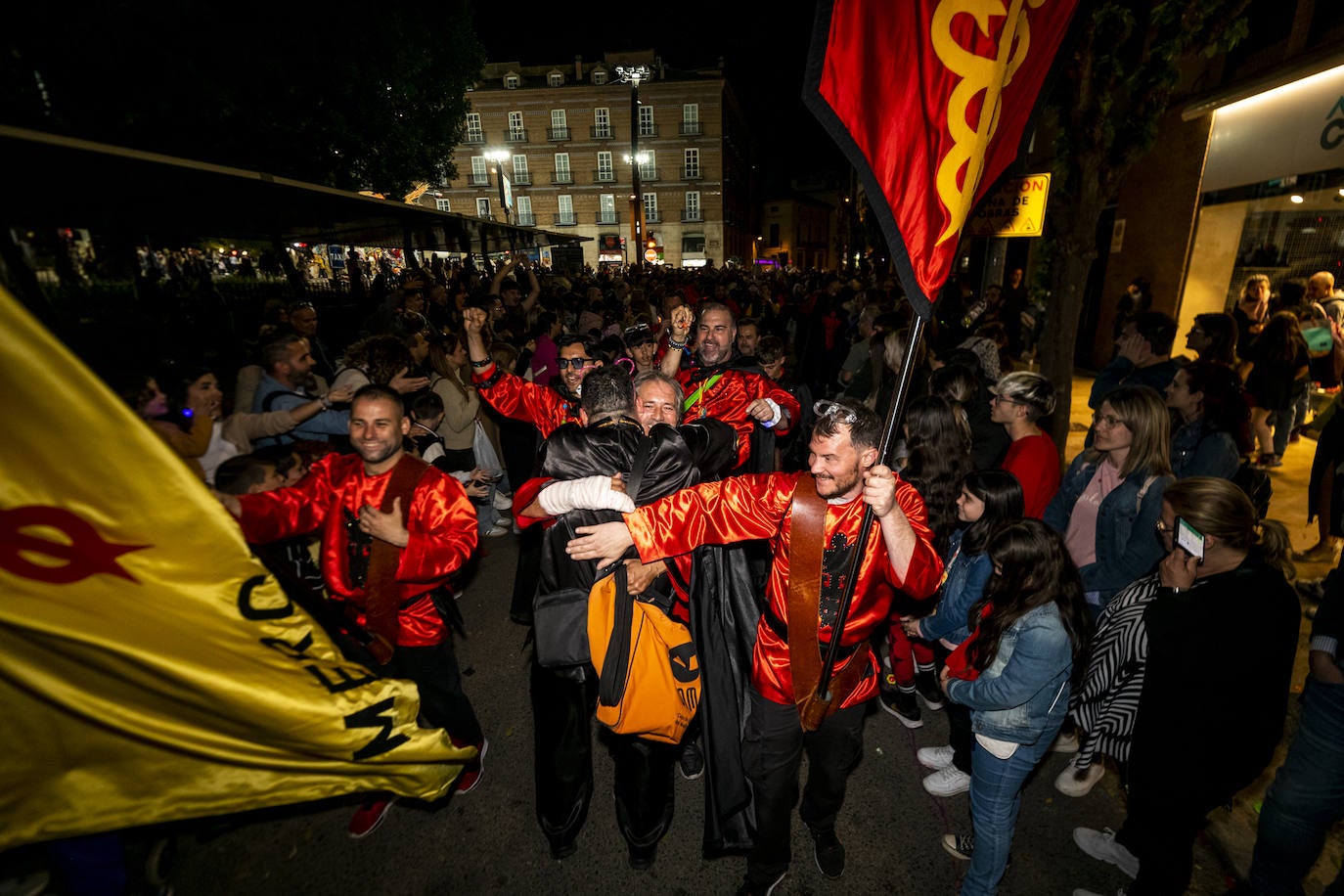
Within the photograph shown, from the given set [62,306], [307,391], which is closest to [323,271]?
[62,306]

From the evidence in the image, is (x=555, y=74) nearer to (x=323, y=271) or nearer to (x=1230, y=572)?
(x=323, y=271)

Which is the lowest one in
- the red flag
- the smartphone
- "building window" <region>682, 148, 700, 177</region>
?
the smartphone

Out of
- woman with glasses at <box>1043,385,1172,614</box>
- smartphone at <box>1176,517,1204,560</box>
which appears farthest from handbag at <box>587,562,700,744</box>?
woman with glasses at <box>1043,385,1172,614</box>

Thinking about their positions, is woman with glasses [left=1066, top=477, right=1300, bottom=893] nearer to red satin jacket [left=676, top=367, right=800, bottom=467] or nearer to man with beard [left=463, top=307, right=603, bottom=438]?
red satin jacket [left=676, top=367, right=800, bottom=467]

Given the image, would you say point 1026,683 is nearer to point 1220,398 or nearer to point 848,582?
point 848,582

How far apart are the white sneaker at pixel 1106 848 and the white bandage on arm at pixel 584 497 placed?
2779 millimetres

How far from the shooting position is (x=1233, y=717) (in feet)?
6.85

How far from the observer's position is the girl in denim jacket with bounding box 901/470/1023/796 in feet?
9.59

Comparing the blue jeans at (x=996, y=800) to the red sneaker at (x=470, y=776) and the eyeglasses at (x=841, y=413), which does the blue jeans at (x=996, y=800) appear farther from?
the red sneaker at (x=470, y=776)

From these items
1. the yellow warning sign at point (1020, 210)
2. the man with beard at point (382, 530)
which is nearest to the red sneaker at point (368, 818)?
the man with beard at point (382, 530)

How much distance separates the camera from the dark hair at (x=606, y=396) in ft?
8.84

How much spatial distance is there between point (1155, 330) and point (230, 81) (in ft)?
51.7

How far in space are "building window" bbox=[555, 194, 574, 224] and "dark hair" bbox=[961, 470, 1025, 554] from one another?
55.0 meters

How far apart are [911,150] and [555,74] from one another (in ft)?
196
